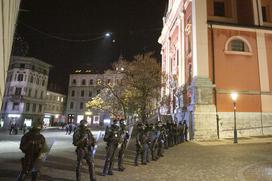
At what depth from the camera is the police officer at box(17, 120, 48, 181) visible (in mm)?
6832

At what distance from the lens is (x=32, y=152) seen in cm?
690

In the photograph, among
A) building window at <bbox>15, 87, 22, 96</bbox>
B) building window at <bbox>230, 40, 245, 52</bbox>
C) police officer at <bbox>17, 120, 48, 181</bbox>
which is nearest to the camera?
police officer at <bbox>17, 120, 48, 181</bbox>

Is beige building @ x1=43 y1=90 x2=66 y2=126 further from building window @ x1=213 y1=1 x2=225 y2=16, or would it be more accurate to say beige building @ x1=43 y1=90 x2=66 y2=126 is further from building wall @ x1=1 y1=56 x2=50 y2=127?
building window @ x1=213 y1=1 x2=225 y2=16

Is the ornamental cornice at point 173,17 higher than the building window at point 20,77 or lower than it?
higher

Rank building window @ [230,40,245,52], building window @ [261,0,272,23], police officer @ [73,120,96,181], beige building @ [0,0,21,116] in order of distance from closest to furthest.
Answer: beige building @ [0,0,21,116] < police officer @ [73,120,96,181] < building window @ [230,40,245,52] < building window @ [261,0,272,23]

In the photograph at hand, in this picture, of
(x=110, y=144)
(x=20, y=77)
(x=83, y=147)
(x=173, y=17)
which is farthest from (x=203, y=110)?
(x=20, y=77)

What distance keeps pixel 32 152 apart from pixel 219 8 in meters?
26.8

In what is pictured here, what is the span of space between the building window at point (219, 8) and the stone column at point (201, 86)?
3.19 metres

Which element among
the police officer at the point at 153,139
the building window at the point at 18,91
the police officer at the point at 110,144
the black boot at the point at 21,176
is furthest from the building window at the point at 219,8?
the building window at the point at 18,91

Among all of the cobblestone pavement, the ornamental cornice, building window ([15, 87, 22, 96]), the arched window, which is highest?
the ornamental cornice

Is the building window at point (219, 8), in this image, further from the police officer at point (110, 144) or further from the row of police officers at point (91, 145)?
the police officer at point (110, 144)

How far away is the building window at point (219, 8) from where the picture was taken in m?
27.3

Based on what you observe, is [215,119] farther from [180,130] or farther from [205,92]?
[180,130]

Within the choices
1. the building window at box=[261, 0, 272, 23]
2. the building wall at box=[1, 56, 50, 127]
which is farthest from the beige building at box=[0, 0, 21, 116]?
the building wall at box=[1, 56, 50, 127]
